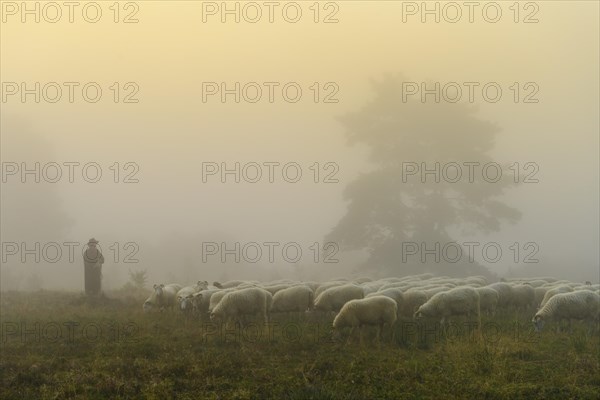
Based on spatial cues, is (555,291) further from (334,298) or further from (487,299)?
(334,298)

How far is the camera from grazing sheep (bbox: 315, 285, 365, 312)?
15.6 m

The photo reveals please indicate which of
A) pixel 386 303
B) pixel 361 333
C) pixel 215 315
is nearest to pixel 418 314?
pixel 386 303

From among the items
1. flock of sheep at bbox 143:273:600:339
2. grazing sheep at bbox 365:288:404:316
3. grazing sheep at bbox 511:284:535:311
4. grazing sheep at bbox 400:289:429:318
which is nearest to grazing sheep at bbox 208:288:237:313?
flock of sheep at bbox 143:273:600:339

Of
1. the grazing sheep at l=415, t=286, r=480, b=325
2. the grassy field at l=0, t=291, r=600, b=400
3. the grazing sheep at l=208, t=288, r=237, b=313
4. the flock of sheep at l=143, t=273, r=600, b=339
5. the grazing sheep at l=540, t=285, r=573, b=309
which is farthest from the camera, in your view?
the grazing sheep at l=540, t=285, r=573, b=309

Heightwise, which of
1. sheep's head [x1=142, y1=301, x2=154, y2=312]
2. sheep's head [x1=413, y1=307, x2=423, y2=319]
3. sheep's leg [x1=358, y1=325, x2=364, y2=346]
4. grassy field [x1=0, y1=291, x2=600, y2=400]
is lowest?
sheep's head [x1=142, y1=301, x2=154, y2=312]

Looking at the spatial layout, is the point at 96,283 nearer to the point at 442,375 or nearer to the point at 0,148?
the point at 442,375

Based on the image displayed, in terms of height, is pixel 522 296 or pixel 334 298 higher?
pixel 334 298

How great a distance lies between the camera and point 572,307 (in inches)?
570

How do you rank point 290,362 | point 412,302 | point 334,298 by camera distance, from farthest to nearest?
point 412,302 < point 334,298 < point 290,362

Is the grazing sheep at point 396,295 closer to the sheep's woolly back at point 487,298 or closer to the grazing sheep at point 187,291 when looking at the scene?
the sheep's woolly back at point 487,298

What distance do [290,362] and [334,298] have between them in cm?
467

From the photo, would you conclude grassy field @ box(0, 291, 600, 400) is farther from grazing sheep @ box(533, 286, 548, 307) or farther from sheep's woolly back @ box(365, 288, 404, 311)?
grazing sheep @ box(533, 286, 548, 307)

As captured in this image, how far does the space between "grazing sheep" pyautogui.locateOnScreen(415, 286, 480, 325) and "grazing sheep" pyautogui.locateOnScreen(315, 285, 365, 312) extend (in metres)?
1.99

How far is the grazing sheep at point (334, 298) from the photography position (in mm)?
15648
